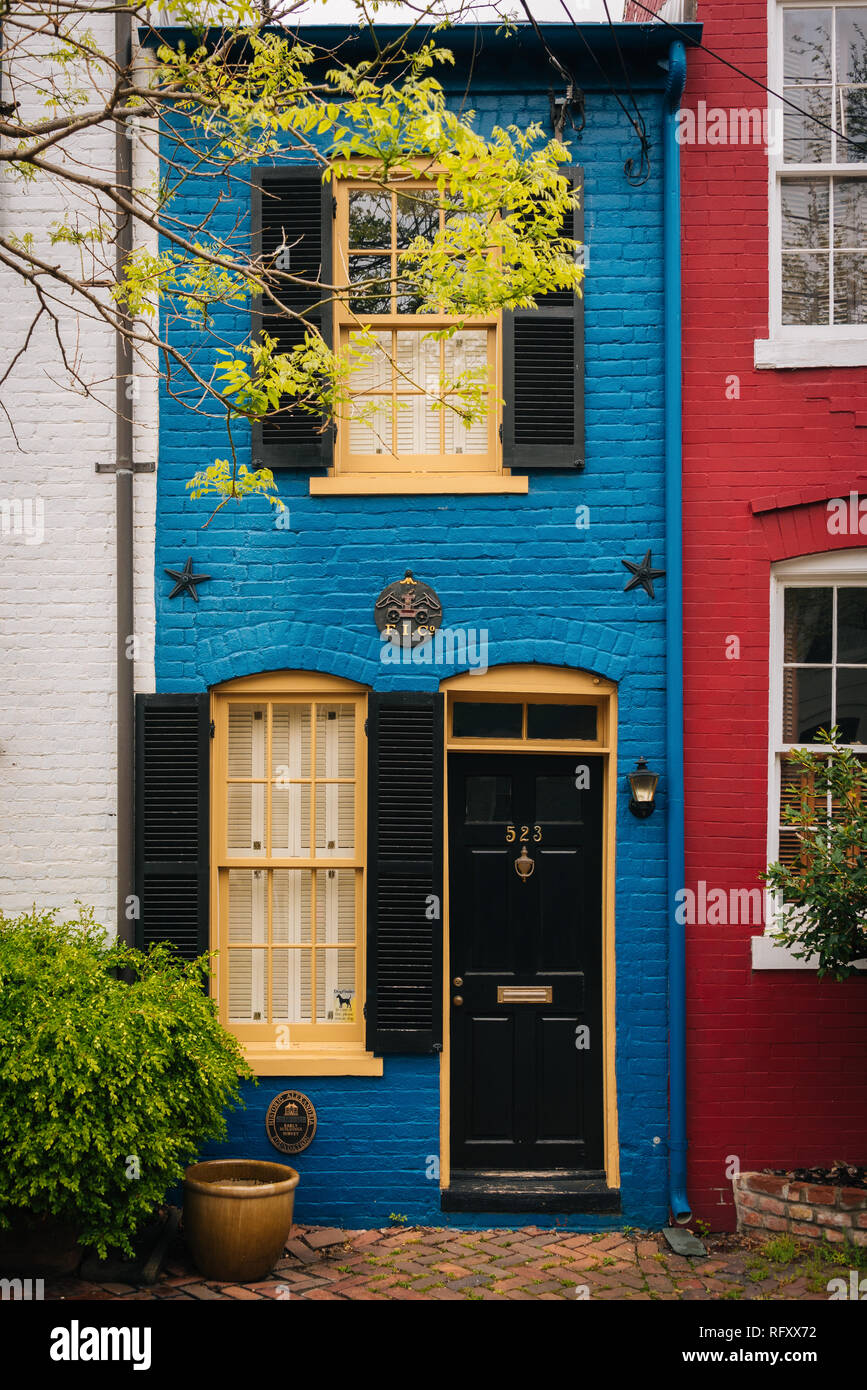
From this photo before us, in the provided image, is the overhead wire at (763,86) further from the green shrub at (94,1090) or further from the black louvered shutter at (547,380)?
the green shrub at (94,1090)

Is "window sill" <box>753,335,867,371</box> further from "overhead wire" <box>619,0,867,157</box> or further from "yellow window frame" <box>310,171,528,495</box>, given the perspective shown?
"yellow window frame" <box>310,171,528,495</box>

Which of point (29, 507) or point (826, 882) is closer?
point (826, 882)

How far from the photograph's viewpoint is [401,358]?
714cm

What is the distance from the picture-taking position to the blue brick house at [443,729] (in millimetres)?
6770

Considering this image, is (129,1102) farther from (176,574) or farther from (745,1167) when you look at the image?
(745,1167)

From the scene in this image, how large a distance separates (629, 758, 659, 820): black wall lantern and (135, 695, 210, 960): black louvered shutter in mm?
2501

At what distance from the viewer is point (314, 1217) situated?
6.68 metres

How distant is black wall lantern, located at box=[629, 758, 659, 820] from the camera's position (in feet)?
22.1

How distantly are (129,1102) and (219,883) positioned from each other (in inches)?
67.1

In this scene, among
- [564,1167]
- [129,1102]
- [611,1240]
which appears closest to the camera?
[129,1102]

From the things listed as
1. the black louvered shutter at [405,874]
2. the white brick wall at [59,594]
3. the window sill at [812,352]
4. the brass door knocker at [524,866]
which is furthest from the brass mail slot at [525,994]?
the window sill at [812,352]

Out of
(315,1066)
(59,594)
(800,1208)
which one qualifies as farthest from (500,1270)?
(59,594)

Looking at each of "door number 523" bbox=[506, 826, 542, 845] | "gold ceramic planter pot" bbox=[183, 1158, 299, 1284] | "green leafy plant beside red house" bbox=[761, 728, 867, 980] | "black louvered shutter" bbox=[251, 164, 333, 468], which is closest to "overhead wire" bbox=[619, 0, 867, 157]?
"black louvered shutter" bbox=[251, 164, 333, 468]

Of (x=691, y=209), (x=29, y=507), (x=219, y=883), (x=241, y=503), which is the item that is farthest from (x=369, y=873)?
(x=691, y=209)
